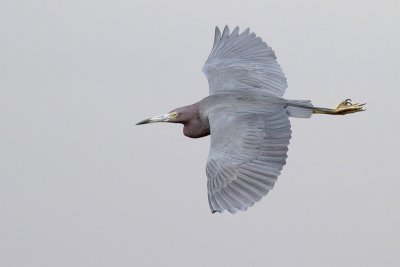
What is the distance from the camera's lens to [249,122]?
891 centimetres

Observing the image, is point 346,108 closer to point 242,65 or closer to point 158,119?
point 242,65

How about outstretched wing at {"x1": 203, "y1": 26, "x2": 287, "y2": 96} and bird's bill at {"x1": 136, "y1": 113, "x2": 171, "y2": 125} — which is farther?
bird's bill at {"x1": 136, "y1": 113, "x2": 171, "y2": 125}

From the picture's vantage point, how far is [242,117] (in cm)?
900

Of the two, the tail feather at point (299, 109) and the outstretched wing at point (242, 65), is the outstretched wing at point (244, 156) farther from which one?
the outstretched wing at point (242, 65)

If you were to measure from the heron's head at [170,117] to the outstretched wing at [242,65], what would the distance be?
0.42 meters

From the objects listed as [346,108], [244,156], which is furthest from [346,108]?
[244,156]

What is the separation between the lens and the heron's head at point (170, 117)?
998cm

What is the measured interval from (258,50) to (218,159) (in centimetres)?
245

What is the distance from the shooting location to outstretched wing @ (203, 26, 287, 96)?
10.1 m

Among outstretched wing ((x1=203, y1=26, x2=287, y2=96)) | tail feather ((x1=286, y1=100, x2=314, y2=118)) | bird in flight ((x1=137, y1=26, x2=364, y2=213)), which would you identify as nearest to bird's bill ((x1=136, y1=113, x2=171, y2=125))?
bird in flight ((x1=137, y1=26, x2=364, y2=213))

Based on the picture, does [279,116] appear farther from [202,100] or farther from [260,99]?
[202,100]

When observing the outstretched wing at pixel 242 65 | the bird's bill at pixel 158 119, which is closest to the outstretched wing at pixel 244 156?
the outstretched wing at pixel 242 65

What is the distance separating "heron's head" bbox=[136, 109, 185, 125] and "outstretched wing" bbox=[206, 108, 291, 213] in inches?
36.3

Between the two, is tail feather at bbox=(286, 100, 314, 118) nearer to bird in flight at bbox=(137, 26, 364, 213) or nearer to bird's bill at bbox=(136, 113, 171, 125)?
bird in flight at bbox=(137, 26, 364, 213)
